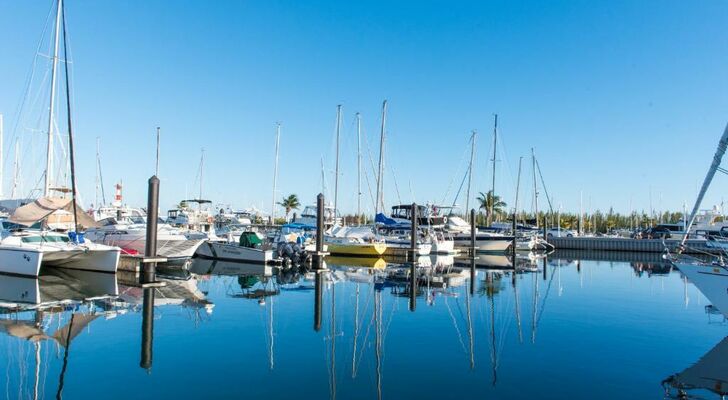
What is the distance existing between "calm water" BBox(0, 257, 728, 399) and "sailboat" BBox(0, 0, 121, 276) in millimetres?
1045

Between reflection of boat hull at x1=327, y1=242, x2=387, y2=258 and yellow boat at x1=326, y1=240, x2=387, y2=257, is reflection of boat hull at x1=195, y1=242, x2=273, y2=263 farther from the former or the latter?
reflection of boat hull at x1=327, y1=242, x2=387, y2=258

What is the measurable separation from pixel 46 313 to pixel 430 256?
3229 cm

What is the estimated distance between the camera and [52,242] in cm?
2267

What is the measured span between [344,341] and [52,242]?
649 inches

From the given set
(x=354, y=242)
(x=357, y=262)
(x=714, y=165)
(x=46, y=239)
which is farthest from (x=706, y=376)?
(x=354, y=242)

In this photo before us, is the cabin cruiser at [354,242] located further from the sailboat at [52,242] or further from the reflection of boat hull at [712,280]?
the reflection of boat hull at [712,280]

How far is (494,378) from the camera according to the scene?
942 cm

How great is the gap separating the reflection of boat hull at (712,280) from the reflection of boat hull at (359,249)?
27699 millimetres

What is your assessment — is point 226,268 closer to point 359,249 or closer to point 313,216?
point 359,249

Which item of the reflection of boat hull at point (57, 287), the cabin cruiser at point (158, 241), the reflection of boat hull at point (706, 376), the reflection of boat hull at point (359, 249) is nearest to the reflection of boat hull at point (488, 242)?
the reflection of boat hull at point (359, 249)

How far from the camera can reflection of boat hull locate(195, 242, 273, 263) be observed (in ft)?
106

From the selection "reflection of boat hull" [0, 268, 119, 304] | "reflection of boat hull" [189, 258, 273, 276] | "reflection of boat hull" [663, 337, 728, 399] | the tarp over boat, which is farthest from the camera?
"reflection of boat hull" [189, 258, 273, 276]

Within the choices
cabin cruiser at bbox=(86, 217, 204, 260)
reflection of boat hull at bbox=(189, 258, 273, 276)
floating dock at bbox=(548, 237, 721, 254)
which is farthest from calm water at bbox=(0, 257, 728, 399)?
floating dock at bbox=(548, 237, 721, 254)

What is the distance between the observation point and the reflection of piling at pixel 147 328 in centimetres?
1009
